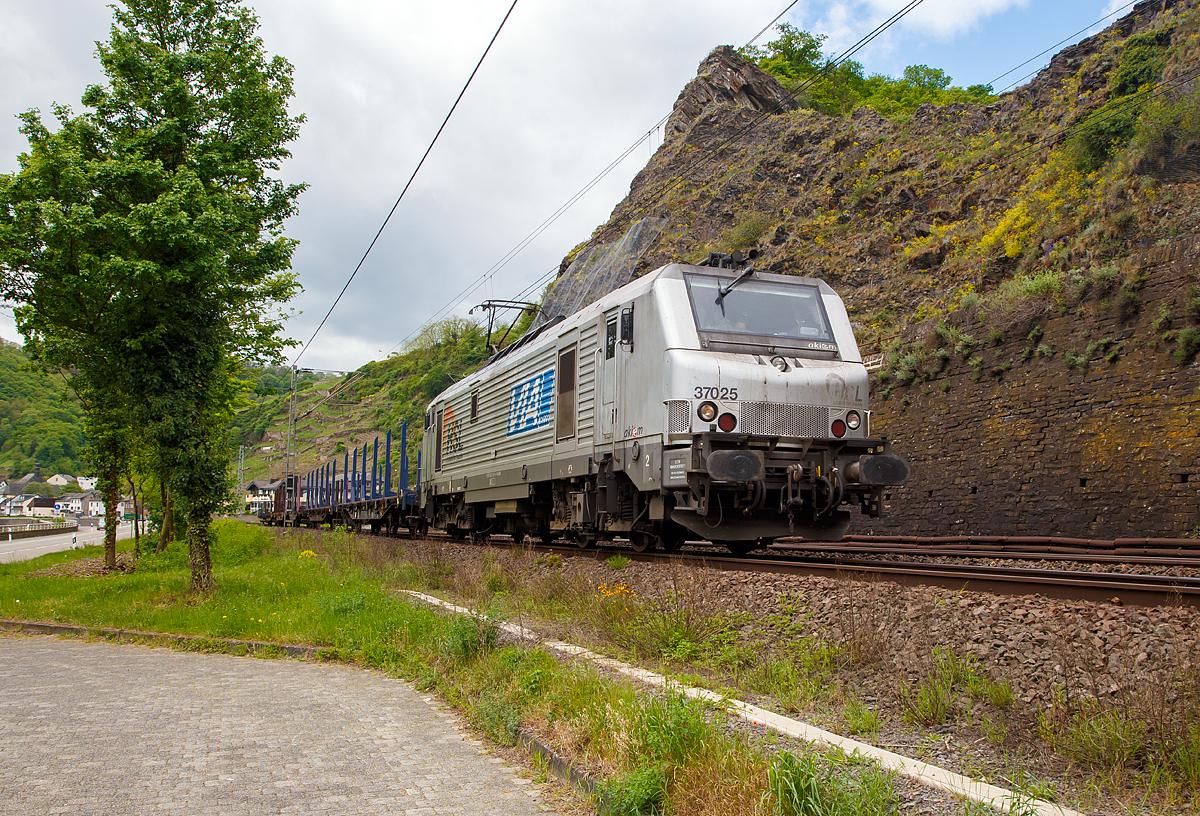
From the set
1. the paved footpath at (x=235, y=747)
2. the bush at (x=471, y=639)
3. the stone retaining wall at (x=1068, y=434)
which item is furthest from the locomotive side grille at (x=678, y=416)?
the stone retaining wall at (x=1068, y=434)

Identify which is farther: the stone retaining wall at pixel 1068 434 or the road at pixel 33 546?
the road at pixel 33 546

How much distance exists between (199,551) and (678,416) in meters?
8.06

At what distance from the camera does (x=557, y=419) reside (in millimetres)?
12328

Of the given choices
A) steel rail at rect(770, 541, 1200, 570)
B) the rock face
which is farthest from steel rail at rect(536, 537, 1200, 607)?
the rock face

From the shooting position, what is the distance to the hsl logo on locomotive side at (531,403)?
12820 mm

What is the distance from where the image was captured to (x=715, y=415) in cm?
905

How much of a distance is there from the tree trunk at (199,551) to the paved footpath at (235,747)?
486 cm

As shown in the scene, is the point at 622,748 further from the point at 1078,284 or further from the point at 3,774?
the point at 1078,284

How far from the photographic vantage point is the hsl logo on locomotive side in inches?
505

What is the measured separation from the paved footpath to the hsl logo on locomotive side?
6.09 meters

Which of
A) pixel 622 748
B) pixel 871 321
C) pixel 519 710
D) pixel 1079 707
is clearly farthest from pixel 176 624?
pixel 871 321

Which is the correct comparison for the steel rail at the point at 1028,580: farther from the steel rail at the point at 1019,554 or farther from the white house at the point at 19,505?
the white house at the point at 19,505

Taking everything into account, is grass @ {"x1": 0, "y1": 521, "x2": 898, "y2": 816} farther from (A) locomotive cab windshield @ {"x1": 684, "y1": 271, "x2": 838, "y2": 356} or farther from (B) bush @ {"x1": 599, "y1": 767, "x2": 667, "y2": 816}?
(A) locomotive cab windshield @ {"x1": 684, "y1": 271, "x2": 838, "y2": 356}

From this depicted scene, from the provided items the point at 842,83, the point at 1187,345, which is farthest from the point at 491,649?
the point at 842,83
